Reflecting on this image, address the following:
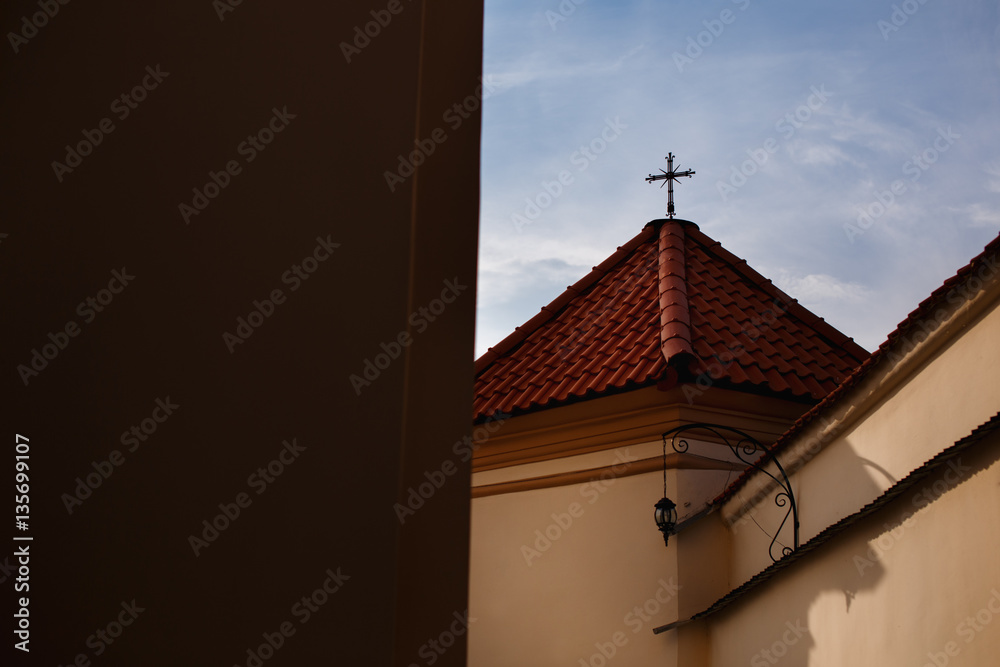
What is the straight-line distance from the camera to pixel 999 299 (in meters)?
4.78

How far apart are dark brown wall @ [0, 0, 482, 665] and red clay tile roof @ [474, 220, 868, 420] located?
240 inches

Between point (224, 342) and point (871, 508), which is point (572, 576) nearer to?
point (871, 508)

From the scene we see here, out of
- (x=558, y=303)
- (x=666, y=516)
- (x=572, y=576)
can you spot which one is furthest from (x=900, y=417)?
(x=558, y=303)

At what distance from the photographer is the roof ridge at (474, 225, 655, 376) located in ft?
39.0

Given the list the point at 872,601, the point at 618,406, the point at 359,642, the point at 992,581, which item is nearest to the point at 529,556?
the point at 618,406

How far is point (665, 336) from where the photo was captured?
9.42m

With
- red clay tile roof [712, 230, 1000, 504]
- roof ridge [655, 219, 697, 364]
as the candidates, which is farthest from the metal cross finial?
red clay tile roof [712, 230, 1000, 504]

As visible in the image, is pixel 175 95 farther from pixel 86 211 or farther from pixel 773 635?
pixel 773 635

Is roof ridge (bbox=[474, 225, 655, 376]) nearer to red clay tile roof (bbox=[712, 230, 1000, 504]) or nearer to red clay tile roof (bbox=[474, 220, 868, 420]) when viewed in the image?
red clay tile roof (bbox=[474, 220, 868, 420])

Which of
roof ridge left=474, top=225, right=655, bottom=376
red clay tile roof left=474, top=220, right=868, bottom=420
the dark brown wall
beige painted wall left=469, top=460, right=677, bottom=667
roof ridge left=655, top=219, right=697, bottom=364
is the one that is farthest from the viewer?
roof ridge left=474, top=225, right=655, bottom=376

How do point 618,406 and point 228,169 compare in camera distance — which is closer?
point 228,169

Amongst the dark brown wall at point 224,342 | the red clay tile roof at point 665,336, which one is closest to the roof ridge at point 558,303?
the red clay tile roof at point 665,336

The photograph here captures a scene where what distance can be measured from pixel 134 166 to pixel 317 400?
81 centimetres

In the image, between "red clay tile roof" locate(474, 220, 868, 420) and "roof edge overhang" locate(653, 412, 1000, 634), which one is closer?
"roof edge overhang" locate(653, 412, 1000, 634)
